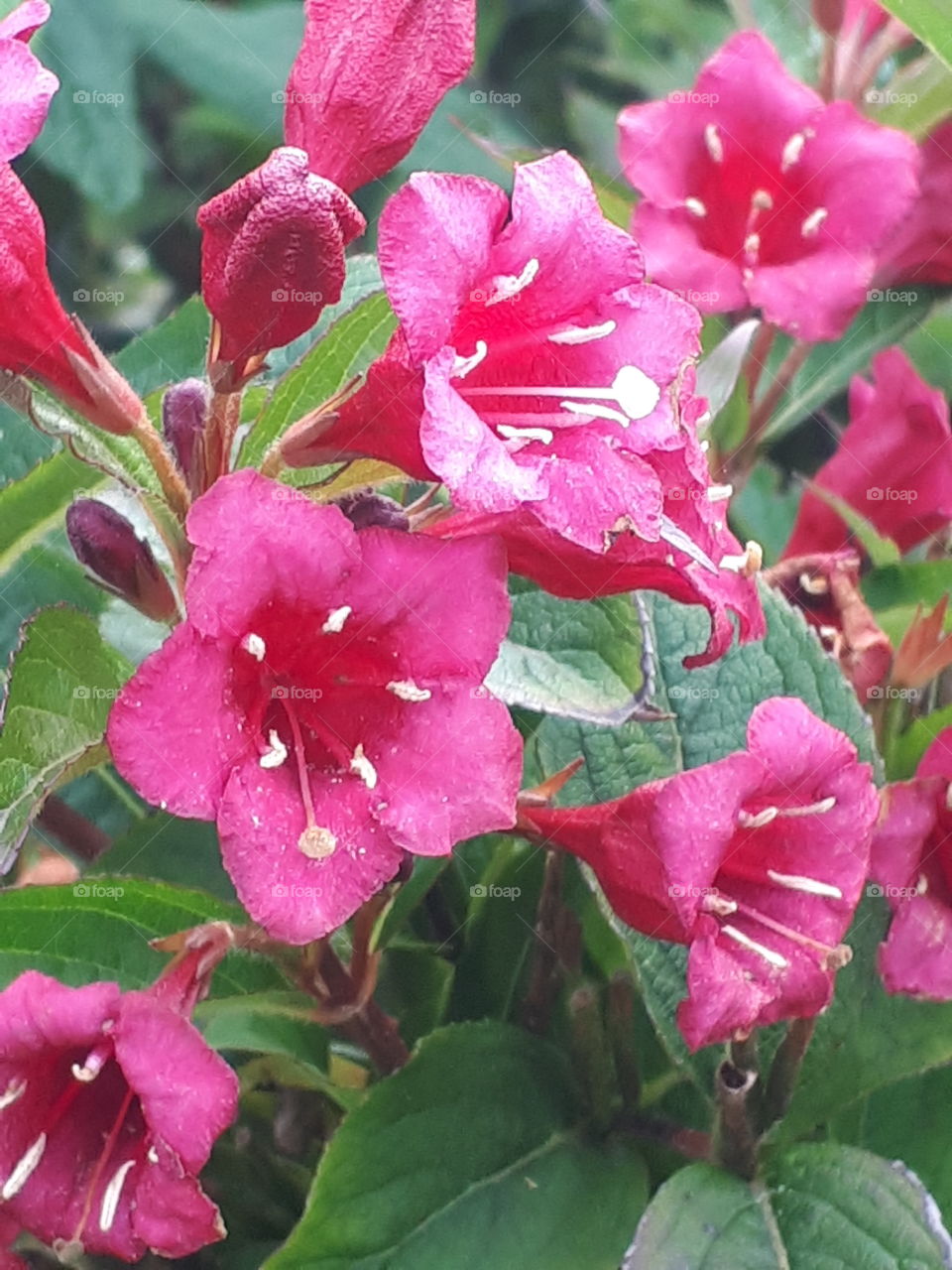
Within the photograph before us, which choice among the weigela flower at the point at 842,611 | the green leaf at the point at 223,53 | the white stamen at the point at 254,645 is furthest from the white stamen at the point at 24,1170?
the green leaf at the point at 223,53

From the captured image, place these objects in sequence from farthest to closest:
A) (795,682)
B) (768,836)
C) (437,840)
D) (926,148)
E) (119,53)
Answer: (119,53) < (926,148) < (795,682) < (768,836) < (437,840)

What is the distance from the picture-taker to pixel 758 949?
1.99 feet

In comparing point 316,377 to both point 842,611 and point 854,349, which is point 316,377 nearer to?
point 842,611

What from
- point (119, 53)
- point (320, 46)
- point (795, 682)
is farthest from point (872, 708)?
point (119, 53)

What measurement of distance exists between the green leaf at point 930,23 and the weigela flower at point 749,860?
34 cm

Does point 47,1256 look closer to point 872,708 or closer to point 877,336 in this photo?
point 872,708

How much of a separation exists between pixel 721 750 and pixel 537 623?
130 millimetres

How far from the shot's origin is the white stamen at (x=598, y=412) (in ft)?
1.82

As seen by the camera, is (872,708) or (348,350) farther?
(872,708)

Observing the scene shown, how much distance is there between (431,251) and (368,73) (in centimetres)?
12

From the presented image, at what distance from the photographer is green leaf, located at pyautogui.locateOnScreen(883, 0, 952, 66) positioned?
0.70 m

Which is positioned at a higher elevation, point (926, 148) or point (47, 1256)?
point (926, 148)

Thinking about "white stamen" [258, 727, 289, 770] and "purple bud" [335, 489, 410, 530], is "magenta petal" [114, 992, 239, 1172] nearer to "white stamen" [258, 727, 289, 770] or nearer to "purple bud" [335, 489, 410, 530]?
"white stamen" [258, 727, 289, 770]

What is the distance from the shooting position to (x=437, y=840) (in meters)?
0.54
